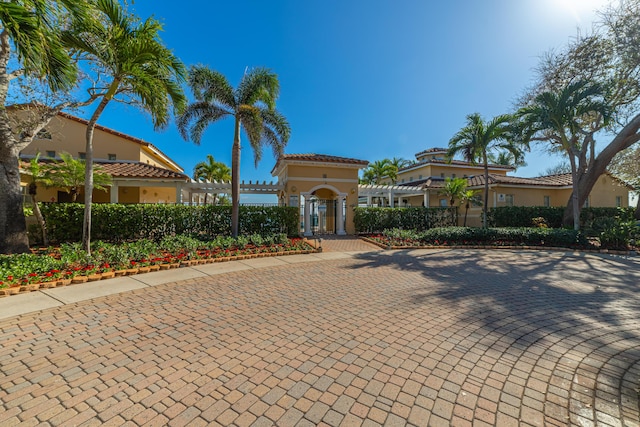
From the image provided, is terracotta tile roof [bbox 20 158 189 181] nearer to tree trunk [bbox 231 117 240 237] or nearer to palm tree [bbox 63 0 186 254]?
tree trunk [bbox 231 117 240 237]

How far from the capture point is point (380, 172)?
33812mm

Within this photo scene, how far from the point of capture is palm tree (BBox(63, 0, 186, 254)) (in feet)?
25.2

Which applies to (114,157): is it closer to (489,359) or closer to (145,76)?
(145,76)

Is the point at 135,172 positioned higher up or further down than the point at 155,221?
higher up

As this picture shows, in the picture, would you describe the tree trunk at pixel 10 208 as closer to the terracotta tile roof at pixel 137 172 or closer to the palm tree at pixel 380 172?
the terracotta tile roof at pixel 137 172

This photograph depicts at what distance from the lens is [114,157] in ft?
59.5

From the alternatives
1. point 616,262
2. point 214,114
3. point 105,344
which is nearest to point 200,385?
point 105,344

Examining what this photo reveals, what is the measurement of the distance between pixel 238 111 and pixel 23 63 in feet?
25.4

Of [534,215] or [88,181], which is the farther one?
[534,215]

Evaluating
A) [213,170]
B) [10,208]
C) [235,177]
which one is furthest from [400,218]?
[213,170]

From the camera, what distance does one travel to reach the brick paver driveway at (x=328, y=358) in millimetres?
2498

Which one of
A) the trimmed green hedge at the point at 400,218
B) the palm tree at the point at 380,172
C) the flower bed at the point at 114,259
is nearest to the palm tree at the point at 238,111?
the flower bed at the point at 114,259

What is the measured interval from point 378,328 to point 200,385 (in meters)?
2.50

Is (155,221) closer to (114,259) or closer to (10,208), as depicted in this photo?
(10,208)
